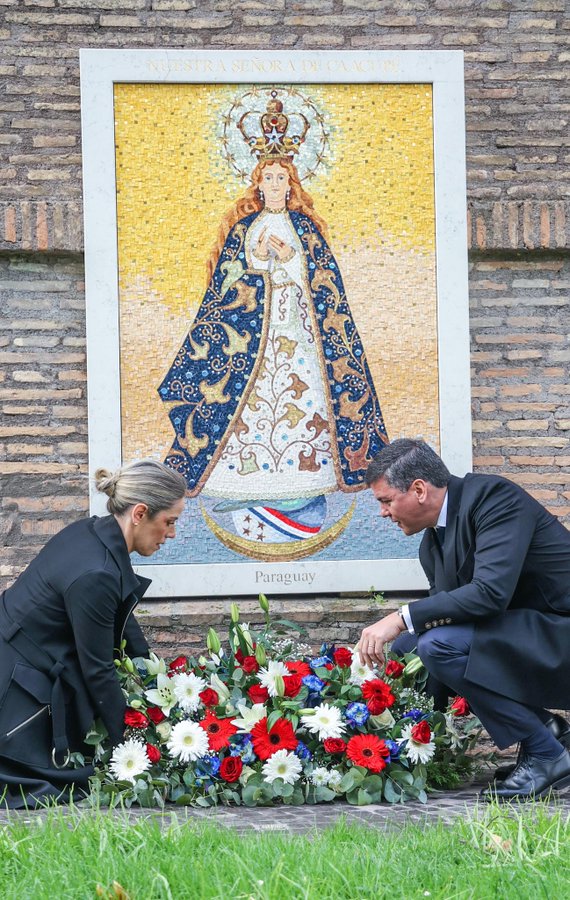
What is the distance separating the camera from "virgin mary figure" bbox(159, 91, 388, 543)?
5.29m

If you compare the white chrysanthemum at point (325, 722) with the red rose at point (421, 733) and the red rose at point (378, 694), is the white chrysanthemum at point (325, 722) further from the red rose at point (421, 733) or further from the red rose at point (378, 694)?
the red rose at point (421, 733)

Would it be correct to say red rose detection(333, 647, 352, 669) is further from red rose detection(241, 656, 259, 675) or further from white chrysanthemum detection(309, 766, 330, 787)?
white chrysanthemum detection(309, 766, 330, 787)

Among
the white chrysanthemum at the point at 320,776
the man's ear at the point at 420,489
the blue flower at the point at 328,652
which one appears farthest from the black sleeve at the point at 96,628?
the man's ear at the point at 420,489

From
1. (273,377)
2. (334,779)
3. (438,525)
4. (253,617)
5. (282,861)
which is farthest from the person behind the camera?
(273,377)

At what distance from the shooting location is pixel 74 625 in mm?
3850

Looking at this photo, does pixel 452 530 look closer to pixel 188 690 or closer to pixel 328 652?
pixel 328 652

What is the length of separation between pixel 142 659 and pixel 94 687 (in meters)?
0.38

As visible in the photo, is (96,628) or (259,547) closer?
(96,628)

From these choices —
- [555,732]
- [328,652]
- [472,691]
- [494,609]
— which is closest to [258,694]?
[328,652]

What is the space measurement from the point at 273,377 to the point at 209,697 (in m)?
1.80

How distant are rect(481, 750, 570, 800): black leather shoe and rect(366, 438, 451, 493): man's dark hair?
3.47 ft

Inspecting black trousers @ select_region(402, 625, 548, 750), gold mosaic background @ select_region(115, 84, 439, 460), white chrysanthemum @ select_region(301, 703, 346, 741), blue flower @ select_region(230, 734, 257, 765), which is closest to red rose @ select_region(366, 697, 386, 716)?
white chrysanthemum @ select_region(301, 703, 346, 741)

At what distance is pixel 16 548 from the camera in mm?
5277

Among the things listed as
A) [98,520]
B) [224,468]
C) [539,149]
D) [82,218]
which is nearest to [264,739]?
[98,520]
